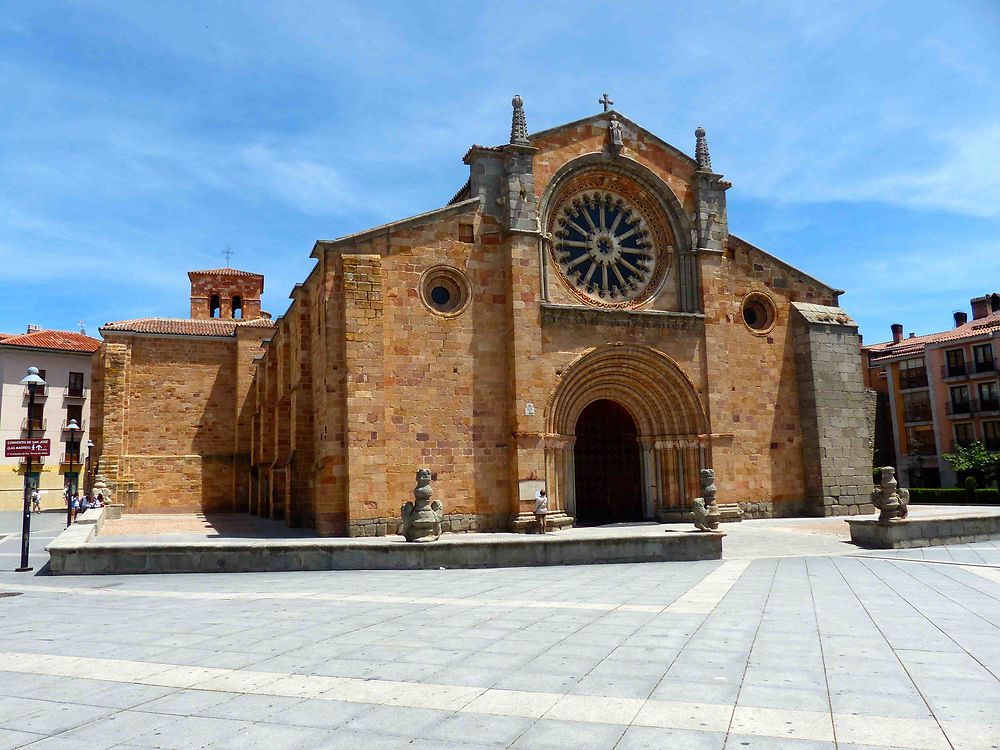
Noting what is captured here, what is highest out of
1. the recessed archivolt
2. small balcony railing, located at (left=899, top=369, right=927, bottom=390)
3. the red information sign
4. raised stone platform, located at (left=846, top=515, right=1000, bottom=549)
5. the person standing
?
small balcony railing, located at (left=899, top=369, right=927, bottom=390)

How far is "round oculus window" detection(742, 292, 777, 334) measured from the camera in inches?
939

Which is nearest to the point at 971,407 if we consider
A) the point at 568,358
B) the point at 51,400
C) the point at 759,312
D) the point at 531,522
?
the point at 759,312

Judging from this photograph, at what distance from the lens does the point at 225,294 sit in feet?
140

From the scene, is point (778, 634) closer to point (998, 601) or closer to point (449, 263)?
point (998, 601)

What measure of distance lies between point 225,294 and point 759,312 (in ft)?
101

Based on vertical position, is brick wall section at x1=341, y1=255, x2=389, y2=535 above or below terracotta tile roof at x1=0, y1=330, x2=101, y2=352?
below

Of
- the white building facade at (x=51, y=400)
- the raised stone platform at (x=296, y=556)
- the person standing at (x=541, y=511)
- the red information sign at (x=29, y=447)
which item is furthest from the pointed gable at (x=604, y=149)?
the white building facade at (x=51, y=400)

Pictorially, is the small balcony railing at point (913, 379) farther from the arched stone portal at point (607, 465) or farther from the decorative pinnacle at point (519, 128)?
the decorative pinnacle at point (519, 128)

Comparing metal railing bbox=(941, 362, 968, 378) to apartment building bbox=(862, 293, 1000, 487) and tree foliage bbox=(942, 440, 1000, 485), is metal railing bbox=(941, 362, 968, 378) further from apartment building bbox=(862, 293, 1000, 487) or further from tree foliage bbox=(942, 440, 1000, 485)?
tree foliage bbox=(942, 440, 1000, 485)

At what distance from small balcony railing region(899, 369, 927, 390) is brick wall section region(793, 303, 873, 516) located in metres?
25.4

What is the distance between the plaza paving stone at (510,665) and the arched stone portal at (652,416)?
10.6m

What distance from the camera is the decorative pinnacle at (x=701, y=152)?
2326cm

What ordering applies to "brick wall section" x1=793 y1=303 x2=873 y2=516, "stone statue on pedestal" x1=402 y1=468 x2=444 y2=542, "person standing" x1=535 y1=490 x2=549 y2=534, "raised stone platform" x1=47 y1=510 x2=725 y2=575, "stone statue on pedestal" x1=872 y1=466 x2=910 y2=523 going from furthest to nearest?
"brick wall section" x1=793 y1=303 x2=873 y2=516 < "person standing" x1=535 y1=490 x2=549 y2=534 < "stone statue on pedestal" x1=872 y1=466 x2=910 y2=523 < "stone statue on pedestal" x1=402 y1=468 x2=444 y2=542 < "raised stone platform" x1=47 y1=510 x2=725 y2=575

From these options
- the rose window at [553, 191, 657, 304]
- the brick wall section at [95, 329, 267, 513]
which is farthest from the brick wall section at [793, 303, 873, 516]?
the brick wall section at [95, 329, 267, 513]
